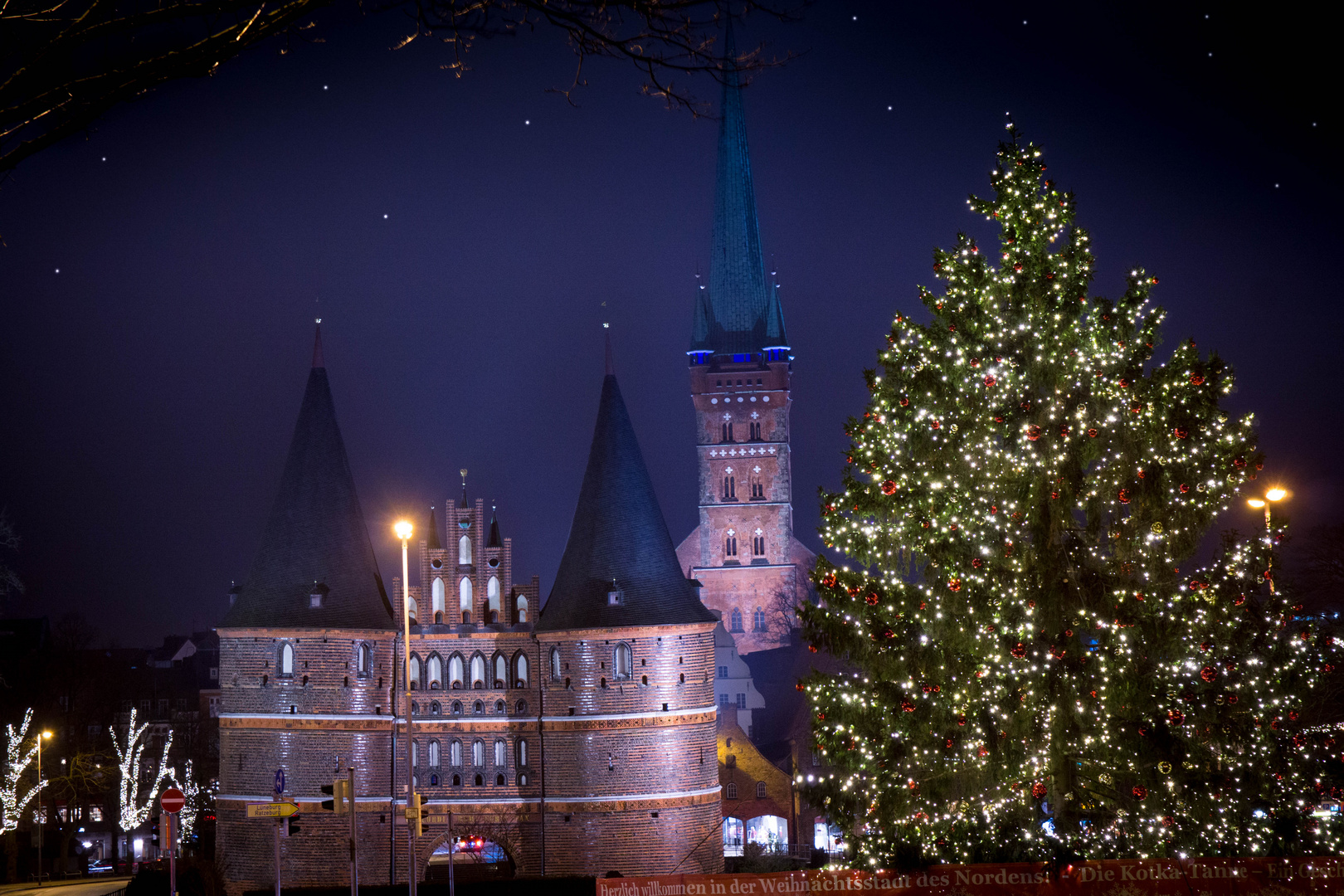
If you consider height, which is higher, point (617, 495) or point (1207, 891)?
point (617, 495)

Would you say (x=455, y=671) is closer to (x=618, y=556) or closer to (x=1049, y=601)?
(x=618, y=556)

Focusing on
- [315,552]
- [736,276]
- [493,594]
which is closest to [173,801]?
[315,552]

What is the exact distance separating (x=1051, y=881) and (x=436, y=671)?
90.7 ft

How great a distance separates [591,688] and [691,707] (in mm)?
2985

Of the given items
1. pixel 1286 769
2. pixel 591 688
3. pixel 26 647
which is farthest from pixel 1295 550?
pixel 26 647

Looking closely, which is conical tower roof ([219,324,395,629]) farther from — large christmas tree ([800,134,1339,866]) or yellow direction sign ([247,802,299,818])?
large christmas tree ([800,134,1339,866])

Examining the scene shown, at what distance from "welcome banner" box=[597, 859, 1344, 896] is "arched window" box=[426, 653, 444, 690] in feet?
76.4

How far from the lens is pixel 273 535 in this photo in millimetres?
40750

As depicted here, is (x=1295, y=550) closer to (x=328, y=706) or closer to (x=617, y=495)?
(x=617, y=495)

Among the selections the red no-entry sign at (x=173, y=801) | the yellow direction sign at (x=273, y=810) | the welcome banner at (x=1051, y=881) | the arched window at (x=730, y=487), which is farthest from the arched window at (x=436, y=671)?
the arched window at (x=730, y=487)

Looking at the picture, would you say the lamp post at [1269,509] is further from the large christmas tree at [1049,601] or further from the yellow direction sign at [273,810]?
the yellow direction sign at [273,810]

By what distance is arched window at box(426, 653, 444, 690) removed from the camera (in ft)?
134

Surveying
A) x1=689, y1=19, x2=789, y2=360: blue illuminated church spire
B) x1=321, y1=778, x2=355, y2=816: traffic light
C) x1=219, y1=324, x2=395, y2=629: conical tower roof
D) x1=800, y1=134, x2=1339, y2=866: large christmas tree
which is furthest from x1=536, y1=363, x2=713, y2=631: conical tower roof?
x1=689, y1=19, x2=789, y2=360: blue illuminated church spire

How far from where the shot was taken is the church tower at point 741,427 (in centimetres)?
9438
